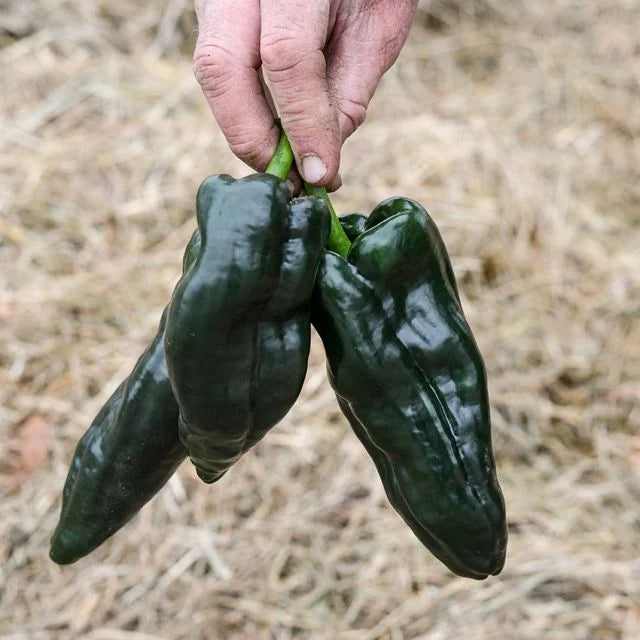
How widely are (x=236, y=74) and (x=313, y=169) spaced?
27 centimetres

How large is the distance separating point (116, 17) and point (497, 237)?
3423mm

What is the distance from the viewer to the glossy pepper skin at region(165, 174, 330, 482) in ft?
5.55

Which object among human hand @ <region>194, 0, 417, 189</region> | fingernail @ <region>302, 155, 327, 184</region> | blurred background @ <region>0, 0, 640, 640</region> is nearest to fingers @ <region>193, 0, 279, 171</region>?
human hand @ <region>194, 0, 417, 189</region>

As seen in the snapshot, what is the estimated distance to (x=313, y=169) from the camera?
77.5 inches

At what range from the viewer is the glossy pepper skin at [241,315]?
1.69 m

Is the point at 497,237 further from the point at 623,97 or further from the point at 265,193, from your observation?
the point at 265,193

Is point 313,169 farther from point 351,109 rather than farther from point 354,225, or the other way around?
point 351,109

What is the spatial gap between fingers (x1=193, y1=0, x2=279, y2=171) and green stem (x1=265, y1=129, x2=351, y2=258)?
5cm

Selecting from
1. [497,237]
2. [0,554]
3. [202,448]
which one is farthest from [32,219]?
[202,448]

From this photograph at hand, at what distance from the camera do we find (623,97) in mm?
6586

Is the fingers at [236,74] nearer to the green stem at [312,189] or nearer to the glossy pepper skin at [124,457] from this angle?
the green stem at [312,189]

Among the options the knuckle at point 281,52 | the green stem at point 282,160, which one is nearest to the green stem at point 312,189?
the green stem at point 282,160

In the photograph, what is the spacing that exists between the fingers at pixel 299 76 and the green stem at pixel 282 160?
0.07 feet

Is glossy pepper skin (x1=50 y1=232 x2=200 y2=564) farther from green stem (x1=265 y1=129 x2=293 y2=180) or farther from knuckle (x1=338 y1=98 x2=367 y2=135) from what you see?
knuckle (x1=338 y1=98 x2=367 y2=135)
